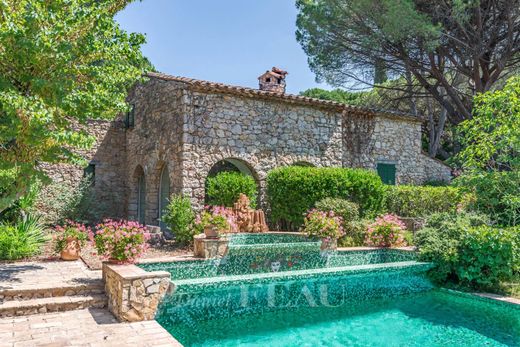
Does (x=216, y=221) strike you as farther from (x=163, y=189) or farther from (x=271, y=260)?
(x=163, y=189)

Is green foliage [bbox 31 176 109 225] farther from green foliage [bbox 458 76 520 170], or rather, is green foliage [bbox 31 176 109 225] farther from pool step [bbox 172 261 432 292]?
green foliage [bbox 458 76 520 170]

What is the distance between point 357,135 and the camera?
15180mm

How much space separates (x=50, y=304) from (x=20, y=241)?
353 cm

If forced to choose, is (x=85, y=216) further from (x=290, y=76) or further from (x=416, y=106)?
(x=416, y=106)

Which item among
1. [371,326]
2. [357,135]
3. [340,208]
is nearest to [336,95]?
[357,135]

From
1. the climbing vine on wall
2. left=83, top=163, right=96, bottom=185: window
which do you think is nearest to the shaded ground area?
left=83, top=163, right=96, bottom=185: window

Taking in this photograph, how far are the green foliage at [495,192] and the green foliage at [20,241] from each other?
930 cm

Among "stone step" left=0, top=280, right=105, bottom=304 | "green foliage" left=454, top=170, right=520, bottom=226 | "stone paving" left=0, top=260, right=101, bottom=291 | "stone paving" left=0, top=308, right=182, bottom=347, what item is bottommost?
"stone paving" left=0, top=308, right=182, bottom=347

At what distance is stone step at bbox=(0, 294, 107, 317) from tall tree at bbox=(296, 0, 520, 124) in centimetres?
1360

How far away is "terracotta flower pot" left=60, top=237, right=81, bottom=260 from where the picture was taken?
27.0ft

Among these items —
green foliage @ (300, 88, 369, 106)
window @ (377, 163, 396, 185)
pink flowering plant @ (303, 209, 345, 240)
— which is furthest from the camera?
green foliage @ (300, 88, 369, 106)

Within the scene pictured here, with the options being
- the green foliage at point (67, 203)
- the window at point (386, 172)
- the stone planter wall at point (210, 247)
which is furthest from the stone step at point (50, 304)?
the window at point (386, 172)

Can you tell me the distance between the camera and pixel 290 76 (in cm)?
1554

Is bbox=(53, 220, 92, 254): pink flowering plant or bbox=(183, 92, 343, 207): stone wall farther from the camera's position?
bbox=(183, 92, 343, 207): stone wall
